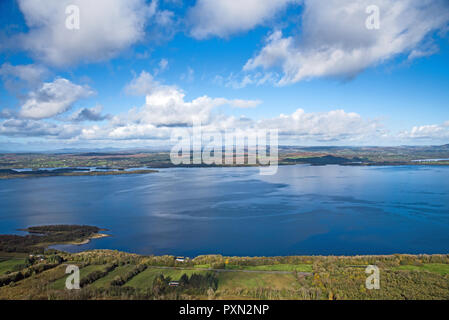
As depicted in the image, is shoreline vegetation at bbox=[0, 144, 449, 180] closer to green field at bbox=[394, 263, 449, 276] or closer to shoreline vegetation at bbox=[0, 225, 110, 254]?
shoreline vegetation at bbox=[0, 225, 110, 254]

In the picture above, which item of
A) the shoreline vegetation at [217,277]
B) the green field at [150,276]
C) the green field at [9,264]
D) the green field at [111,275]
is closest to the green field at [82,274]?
the shoreline vegetation at [217,277]

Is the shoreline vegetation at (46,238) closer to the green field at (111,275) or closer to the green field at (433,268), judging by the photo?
the green field at (111,275)

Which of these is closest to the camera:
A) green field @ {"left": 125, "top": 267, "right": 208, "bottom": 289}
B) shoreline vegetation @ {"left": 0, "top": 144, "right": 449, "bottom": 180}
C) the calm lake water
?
green field @ {"left": 125, "top": 267, "right": 208, "bottom": 289}

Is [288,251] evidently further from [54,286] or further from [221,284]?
[54,286]

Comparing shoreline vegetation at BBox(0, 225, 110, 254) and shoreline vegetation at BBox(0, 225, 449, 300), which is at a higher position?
shoreline vegetation at BBox(0, 225, 449, 300)

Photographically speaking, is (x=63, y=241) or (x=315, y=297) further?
(x=63, y=241)

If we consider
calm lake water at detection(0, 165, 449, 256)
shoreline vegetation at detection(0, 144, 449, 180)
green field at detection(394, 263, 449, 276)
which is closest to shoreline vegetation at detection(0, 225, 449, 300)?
green field at detection(394, 263, 449, 276)
